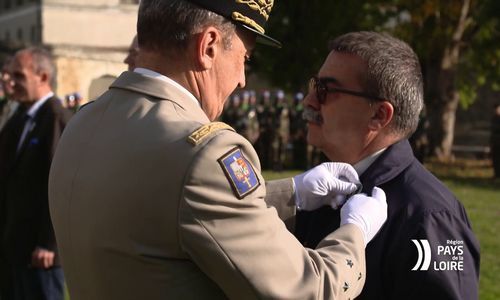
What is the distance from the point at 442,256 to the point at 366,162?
52cm

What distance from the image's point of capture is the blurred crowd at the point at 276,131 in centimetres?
2167

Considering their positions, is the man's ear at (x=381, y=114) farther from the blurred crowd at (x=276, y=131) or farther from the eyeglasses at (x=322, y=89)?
the blurred crowd at (x=276, y=131)

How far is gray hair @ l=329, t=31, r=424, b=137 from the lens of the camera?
289cm

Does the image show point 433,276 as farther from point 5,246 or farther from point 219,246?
point 5,246

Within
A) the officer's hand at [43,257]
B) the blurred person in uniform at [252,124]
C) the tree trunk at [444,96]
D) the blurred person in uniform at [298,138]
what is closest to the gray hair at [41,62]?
the officer's hand at [43,257]

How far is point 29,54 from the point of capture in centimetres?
536

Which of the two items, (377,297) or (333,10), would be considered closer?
(377,297)

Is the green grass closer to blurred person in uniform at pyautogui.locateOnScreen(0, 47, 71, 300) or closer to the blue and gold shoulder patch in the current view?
blurred person in uniform at pyautogui.locateOnScreen(0, 47, 71, 300)

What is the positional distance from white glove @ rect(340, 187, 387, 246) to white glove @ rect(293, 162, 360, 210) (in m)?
0.16

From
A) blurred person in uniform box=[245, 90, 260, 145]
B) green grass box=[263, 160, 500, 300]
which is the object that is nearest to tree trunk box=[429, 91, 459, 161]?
green grass box=[263, 160, 500, 300]

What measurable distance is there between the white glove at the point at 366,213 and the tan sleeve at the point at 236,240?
0.41 metres

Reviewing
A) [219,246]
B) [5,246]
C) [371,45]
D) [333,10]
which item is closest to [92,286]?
[219,246]

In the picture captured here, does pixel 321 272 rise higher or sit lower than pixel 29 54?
higher

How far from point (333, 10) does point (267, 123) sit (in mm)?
4237
